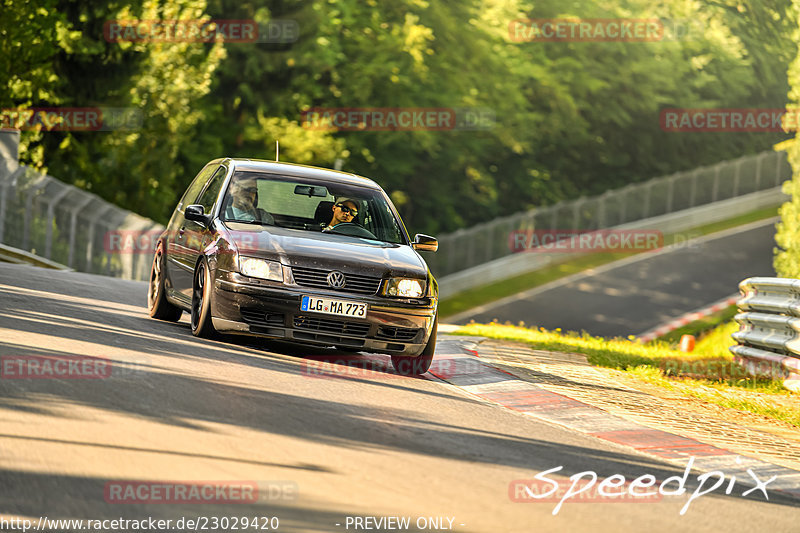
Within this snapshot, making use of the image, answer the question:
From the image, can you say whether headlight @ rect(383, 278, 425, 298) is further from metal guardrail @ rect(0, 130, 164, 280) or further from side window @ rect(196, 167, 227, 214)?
metal guardrail @ rect(0, 130, 164, 280)

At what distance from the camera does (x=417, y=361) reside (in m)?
11.6

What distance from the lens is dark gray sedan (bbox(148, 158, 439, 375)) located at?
1074cm

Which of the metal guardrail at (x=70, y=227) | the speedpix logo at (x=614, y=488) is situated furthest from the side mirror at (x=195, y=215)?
the metal guardrail at (x=70, y=227)

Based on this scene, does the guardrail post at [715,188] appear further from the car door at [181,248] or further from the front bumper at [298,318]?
the front bumper at [298,318]

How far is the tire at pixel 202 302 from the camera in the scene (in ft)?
36.5

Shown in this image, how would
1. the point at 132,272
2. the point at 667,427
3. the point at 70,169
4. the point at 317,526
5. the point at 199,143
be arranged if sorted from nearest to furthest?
1. the point at 317,526
2. the point at 667,427
3. the point at 132,272
4. the point at 70,169
5. the point at 199,143

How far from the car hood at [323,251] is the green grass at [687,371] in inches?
126

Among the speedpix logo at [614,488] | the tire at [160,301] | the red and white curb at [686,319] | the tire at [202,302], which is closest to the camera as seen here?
the speedpix logo at [614,488]

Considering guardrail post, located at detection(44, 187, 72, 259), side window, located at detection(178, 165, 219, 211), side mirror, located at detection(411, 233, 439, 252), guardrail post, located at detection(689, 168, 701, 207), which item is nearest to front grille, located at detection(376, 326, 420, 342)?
side mirror, located at detection(411, 233, 439, 252)

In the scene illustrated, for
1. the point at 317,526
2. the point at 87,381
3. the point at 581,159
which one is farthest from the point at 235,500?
the point at 581,159

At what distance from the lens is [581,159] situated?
6384cm

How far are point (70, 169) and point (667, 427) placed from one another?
1202 inches

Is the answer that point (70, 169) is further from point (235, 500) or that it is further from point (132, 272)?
point (235, 500)

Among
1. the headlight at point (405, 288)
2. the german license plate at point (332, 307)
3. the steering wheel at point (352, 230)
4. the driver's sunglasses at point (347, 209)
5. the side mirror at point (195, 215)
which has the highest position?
the driver's sunglasses at point (347, 209)
